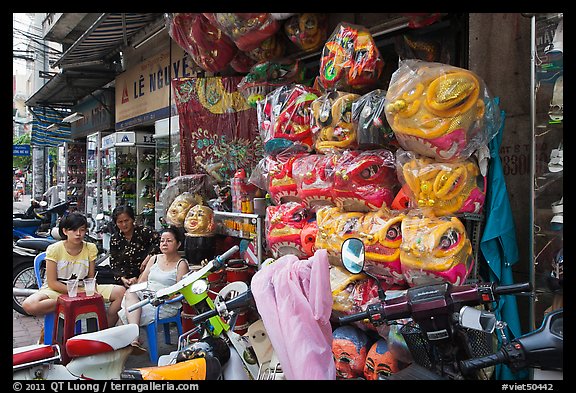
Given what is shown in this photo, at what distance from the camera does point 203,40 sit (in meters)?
5.39

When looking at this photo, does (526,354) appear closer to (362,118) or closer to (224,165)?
(362,118)

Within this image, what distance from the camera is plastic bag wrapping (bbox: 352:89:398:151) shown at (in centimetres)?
343

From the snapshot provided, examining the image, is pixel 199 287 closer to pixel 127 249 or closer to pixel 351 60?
pixel 351 60

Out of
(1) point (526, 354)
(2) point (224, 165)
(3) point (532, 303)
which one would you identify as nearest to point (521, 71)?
(3) point (532, 303)

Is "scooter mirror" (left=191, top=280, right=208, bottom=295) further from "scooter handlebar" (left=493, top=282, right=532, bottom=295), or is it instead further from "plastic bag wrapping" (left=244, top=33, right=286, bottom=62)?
"plastic bag wrapping" (left=244, top=33, right=286, bottom=62)

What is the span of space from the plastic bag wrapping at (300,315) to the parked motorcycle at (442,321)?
17 centimetres

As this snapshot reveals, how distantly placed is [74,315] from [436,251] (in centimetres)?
309

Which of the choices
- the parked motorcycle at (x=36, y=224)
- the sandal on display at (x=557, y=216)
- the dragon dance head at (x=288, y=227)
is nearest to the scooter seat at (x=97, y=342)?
the dragon dance head at (x=288, y=227)

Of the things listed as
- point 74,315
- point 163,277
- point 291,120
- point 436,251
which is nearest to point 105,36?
point 163,277

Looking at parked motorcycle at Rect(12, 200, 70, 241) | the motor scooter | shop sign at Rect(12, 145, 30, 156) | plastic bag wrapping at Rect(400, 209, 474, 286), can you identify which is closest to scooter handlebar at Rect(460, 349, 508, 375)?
plastic bag wrapping at Rect(400, 209, 474, 286)

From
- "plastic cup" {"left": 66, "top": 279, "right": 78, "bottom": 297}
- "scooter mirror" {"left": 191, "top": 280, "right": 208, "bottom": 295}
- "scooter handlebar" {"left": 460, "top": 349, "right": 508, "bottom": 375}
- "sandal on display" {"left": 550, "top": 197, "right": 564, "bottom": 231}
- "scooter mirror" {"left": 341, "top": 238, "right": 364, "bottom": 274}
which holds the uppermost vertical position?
"sandal on display" {"left": 550, "top": 197, "right": 564, "bottom": 231}

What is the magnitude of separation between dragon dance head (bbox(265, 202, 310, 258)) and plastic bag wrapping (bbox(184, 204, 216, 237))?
141 cm

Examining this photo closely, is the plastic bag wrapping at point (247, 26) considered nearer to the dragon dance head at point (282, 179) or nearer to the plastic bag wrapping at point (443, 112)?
the dragon dance head at point (282, 179)
